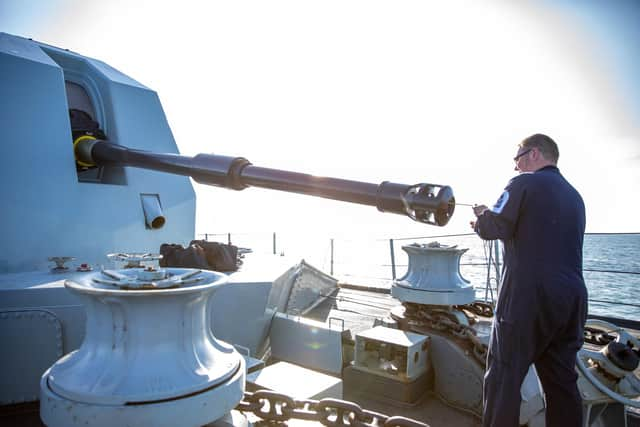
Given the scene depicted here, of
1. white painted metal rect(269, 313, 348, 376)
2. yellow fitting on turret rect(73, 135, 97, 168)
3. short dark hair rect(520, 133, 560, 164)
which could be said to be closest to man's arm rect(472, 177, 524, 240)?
short dark hair rect(520, 133, 560, 164)

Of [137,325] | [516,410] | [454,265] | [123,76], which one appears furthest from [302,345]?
[123,76]

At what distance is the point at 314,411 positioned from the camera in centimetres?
139

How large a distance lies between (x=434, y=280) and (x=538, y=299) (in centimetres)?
128

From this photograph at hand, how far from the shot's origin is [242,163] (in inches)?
72.5

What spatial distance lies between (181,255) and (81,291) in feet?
5.38

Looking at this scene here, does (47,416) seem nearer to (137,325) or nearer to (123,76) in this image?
(137,325)

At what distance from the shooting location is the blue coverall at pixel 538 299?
5.44 ft

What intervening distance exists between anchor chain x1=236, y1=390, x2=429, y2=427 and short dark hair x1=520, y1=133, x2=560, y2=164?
4.40 ft

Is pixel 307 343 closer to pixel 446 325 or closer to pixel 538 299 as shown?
pixel 446 325

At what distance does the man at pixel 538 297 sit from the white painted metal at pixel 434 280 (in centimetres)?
105

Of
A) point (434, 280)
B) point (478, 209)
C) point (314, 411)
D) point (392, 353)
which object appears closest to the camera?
point (314, 411)

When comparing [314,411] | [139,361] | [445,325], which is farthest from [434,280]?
[139,361]

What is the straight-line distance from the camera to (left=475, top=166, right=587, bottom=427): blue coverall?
65.3 inches

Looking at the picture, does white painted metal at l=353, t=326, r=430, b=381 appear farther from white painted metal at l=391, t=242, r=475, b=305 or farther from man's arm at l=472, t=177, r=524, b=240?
man's arm at l=472, t=177, r=524, b=240
